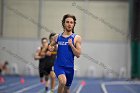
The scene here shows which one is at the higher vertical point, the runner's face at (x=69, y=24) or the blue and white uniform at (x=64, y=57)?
the runner's face at (x=69, y=24)

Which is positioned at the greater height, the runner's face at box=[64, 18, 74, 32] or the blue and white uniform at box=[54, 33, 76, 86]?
the runner's face at box=[64, 18, 74, 32]

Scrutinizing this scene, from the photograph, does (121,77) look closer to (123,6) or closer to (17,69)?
(123,6)

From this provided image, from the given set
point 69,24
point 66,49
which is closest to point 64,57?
point 66,49

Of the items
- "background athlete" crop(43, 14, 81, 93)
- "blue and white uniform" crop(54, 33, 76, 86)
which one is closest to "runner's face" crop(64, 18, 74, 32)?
"background athlete" crop(43, 14, 81, 93)

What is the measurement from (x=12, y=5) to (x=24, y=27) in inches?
71.6

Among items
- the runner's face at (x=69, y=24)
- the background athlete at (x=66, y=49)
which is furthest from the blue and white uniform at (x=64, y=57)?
the runner's face at (x=69, y=24)

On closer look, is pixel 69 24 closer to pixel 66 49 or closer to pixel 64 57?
pixel 66 49

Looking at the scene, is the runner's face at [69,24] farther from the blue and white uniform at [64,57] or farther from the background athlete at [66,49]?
the blue and white uniform at [64,57]

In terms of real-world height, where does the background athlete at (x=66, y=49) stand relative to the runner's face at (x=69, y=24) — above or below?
below

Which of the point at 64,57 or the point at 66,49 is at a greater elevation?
the point at 66,49

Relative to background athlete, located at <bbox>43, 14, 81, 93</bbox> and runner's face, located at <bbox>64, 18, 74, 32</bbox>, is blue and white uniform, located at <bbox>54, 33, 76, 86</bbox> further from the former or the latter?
runner's face, located at <bbox>64, 18, 74, 32</bbox>

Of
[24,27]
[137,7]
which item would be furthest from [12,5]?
[137,7]

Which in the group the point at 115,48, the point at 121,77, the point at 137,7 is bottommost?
the point at 121,77

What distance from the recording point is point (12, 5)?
29.5 metres
